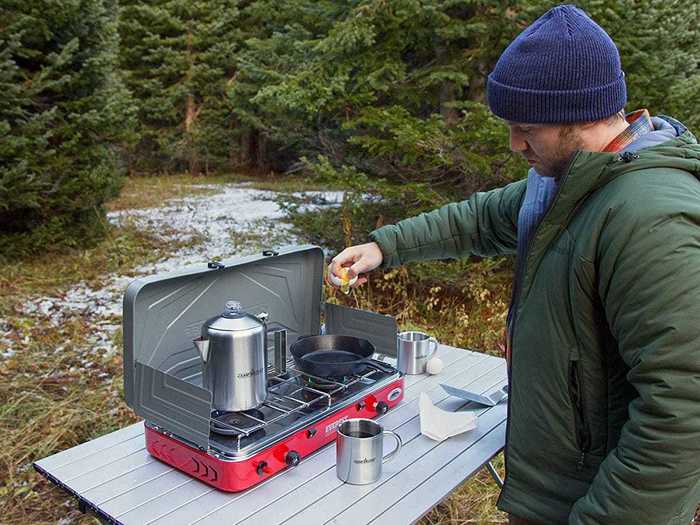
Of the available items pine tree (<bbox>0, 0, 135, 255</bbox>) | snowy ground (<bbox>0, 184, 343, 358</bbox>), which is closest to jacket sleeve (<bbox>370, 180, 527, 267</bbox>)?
snowy ground (<bbox>0, 184, 343, 358</bbox>)

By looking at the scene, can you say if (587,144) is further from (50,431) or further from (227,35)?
(227,35)

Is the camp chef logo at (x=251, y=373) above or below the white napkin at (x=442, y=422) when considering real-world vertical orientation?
above

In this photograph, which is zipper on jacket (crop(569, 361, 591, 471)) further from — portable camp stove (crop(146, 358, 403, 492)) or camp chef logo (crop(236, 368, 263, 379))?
camp chef logo (crop(236, 368, 263, 379))

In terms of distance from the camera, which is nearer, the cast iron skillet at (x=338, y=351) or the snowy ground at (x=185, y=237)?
the cast iron skillet at (x=338, y=351)

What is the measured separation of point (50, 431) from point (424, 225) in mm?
2199

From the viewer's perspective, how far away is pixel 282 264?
198 cm

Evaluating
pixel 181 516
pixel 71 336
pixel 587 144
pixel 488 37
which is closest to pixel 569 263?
pixel 587 144

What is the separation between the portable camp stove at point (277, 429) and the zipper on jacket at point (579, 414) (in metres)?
0.63

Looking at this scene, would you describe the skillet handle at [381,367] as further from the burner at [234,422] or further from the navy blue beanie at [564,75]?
the navy blue beanie at [564,75]

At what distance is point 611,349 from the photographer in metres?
1.20

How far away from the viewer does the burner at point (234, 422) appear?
150 centimetres

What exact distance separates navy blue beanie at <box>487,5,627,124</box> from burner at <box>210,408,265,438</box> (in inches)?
37.5

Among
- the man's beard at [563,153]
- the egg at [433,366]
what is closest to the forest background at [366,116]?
the egg at [433,366]

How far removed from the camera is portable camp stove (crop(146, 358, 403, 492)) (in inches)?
56.5
